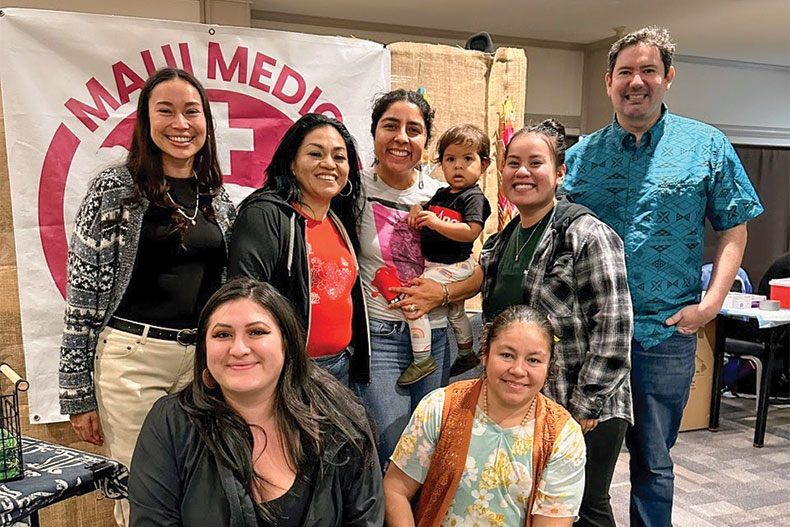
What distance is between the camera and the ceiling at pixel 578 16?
15.7ft

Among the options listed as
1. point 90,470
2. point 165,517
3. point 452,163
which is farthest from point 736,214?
point 90,470

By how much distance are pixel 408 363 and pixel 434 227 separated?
402 millimetres

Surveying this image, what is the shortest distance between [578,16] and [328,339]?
4.37 metres

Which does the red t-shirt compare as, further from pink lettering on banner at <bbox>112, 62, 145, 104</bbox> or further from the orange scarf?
pink lettering on banner at <bbox>112, 62, 145, 104</bbox>

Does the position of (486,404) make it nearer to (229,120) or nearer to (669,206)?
(669,206)

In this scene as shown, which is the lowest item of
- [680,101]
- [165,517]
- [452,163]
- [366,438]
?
[165,517]

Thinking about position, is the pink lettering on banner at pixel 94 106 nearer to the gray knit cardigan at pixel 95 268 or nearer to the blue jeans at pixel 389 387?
the gray knit cardigan at pixel 95 268

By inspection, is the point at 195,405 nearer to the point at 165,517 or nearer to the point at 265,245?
the point at 165,517

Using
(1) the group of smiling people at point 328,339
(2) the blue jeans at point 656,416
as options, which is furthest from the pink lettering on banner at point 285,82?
(2) the blue jeans at point 656,416

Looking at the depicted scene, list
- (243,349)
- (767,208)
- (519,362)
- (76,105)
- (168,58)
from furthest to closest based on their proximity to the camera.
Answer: (767,208) < (168,58) < (76,105) < (519,362) < (243,349)

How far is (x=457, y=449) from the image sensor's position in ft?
5.32

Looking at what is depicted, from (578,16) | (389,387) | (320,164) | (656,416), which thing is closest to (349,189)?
(320,164)

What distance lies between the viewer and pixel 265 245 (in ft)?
5.33

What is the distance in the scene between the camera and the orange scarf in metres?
1.59
